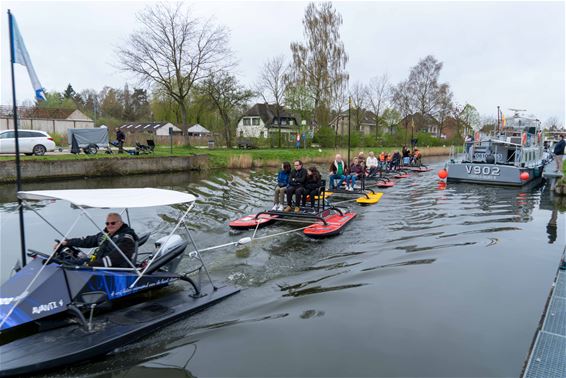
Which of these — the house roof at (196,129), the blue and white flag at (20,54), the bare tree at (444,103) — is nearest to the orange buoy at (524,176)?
the blue and white flag at (20,54)

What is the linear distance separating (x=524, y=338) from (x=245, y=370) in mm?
4102

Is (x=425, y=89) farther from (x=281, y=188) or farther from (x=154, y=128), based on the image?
(x=281, y=188)

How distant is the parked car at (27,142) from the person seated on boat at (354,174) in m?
17.8

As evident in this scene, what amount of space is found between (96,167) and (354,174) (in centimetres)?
1492

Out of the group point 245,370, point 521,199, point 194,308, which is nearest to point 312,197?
point 194,308

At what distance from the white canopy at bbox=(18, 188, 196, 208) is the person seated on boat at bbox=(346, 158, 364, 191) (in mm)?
12438

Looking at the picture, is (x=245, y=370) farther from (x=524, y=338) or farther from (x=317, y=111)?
(x=317, y=111)

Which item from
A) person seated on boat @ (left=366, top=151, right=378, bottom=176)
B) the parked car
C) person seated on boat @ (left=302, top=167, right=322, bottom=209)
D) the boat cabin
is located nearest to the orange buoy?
the boat cabin

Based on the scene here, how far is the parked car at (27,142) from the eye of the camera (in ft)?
73.4

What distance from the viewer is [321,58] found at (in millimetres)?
48312

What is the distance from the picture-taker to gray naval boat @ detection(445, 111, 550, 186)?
21453mm

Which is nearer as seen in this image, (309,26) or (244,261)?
(244,261)

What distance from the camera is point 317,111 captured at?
47.0 m

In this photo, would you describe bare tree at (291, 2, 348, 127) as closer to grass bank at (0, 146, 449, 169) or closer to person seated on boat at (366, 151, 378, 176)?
grass bank at (0, 146, 449, 169)
